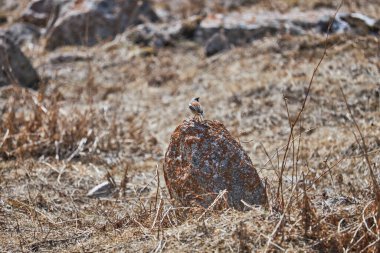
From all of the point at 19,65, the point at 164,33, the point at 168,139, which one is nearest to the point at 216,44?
the point at 164,33

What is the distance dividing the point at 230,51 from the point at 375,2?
2.93m

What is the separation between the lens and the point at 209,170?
274cm

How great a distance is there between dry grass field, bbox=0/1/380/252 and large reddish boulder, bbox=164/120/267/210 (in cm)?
9

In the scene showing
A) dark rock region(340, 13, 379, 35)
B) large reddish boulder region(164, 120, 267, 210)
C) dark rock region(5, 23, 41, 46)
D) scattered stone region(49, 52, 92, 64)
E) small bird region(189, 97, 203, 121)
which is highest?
small bird region(189, 97, 203, 121)

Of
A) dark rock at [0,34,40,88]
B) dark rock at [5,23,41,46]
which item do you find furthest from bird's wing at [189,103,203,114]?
dark rock at [5,23,41,46]

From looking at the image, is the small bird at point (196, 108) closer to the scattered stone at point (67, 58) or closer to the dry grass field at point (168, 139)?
the dry grass field at point (168, 139)

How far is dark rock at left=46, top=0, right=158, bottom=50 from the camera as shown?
10164 millimetres

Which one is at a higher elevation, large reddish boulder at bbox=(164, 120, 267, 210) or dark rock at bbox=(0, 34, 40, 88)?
large reddish boulder at bbox=(164, 120, 267, 210)

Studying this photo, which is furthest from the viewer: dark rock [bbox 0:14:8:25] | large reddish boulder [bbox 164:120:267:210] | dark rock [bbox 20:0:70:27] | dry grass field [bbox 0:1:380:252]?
dark rock [bbox 0:14:8:25]

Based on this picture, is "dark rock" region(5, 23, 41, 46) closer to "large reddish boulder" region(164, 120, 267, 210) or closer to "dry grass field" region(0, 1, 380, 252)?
"dry grass field" region(0, 1, 380, 252)

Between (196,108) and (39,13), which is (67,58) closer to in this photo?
(39,13)

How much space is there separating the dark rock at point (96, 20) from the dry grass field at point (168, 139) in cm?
44

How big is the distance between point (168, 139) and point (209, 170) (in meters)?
2.81

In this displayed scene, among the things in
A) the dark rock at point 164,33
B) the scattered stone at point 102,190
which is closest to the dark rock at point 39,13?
the dark rock at point 164,33
